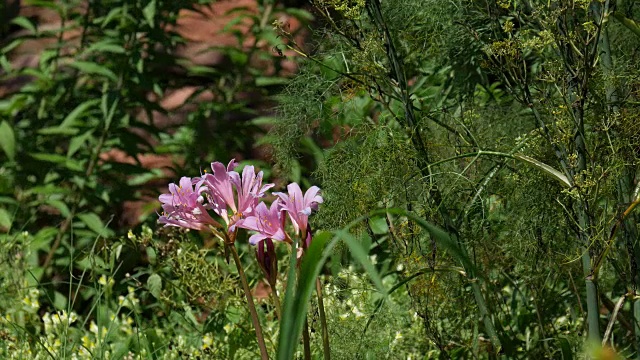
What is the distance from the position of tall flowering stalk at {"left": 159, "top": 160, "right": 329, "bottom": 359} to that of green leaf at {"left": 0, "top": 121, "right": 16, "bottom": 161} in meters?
2.58

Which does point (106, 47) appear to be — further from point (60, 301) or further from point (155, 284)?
point (155, 284)

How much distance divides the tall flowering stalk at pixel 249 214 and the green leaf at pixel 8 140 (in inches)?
102

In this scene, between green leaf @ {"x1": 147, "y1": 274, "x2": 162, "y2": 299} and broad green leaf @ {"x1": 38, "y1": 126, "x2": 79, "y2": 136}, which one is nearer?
green leaf @ {"x1": 147, "y1": 274, "x2": 162, "y2": 299}

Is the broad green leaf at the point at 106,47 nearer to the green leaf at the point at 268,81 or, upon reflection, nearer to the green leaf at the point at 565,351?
A: the green leaf at the point at 268,81

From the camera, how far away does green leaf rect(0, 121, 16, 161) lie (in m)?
4.46

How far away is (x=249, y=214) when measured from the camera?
206cm

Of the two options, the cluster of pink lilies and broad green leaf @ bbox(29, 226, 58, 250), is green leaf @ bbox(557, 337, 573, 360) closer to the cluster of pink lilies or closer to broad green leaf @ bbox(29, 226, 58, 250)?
the cluster of pink lilies

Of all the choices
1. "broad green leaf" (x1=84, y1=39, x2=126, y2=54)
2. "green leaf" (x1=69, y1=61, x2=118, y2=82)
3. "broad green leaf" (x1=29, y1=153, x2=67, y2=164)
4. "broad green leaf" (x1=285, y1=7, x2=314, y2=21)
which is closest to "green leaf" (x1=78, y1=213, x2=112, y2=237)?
"broad green leaf" (x1=29, y1=153, x2=67, y2=164)

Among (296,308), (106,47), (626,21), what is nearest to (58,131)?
(106,47)

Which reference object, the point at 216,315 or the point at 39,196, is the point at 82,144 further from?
the point at 216,315

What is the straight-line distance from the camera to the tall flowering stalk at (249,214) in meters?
1.98

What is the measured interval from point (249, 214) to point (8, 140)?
2.71 metres

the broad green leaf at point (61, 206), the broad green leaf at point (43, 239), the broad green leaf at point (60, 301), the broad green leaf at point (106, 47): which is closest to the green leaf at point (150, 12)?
the broad green leaf at point (106, 47)

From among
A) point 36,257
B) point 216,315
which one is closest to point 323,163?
point 216,315
